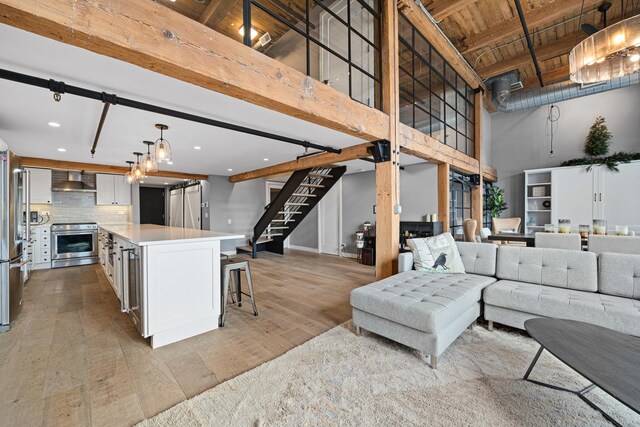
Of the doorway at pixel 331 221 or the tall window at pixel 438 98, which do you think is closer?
the tall window at pixel 438 98

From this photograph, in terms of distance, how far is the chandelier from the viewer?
2465mm

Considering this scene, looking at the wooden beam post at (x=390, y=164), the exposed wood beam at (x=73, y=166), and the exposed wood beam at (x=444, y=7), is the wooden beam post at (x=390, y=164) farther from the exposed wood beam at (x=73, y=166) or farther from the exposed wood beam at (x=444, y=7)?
the exposed wood beam at (x=73, y=166)

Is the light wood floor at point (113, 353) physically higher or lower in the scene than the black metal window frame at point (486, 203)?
lower

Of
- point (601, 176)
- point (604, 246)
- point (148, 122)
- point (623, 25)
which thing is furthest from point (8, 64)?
point (601, 176)

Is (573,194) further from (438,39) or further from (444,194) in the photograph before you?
(438,39)

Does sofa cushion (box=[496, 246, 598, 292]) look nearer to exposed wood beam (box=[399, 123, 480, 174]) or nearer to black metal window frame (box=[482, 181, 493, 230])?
exposed wood beam (box=[399, 123, 480, 174])

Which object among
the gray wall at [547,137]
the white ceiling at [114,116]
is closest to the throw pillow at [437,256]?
the white ceiling at [114,116]

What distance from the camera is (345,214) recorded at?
7484 mm

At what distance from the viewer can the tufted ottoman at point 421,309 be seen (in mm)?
2012

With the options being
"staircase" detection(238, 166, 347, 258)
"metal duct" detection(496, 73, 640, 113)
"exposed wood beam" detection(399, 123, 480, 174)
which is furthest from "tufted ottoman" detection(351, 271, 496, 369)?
"metal duct" detection(496, 73, 640, 113)

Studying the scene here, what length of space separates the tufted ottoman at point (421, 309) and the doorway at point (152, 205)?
9.33 m

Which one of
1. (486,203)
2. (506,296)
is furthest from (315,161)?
(486,203)

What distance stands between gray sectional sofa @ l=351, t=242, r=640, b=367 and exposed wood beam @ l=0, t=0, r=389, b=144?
1894 millimetres

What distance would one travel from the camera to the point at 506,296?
247cm
